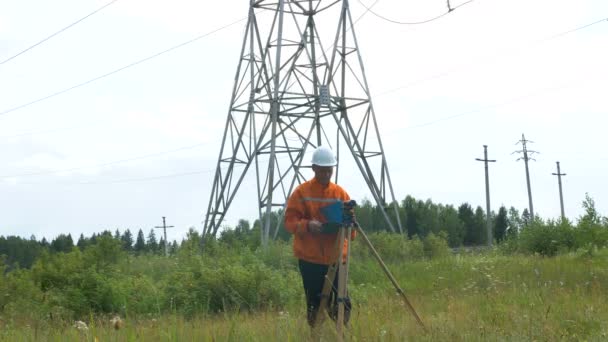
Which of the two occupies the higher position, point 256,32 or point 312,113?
point 256,32

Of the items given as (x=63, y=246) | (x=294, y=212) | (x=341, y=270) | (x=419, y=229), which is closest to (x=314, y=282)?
(x=294, y=212)

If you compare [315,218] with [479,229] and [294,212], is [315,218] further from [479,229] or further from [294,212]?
[479,229]

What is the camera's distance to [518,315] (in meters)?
7.36

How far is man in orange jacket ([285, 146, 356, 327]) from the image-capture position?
767 centimetres

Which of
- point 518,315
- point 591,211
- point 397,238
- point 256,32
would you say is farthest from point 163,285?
point 591,211

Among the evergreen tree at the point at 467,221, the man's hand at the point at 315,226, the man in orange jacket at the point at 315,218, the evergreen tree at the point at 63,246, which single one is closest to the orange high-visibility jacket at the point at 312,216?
the man in orange jacket at the point at 315,218

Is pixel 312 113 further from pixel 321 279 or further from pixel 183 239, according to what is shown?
pixel 321 279

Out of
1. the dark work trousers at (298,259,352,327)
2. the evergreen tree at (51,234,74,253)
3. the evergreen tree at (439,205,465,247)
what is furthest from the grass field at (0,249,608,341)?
the evergreen tree at (439,205,465,247)

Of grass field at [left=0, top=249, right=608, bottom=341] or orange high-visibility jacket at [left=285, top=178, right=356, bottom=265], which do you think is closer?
grass field at [left=0, top=249, right=608, bottom=341]

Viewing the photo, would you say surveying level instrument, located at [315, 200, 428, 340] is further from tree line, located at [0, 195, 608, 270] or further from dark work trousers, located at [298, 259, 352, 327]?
tree line, located at [0, 195, 608, 270]

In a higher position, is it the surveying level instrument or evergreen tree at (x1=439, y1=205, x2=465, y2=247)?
evergreen tree at (x1=439, y1=205, x2=465, y2=247)

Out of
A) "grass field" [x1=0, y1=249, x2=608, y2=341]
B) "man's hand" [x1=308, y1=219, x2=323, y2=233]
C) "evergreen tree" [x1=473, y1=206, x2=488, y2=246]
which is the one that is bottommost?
"grass field" [x1=0, y1=249, x2=608, y2=341]

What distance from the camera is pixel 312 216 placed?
770 cm

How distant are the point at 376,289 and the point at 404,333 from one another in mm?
7721
